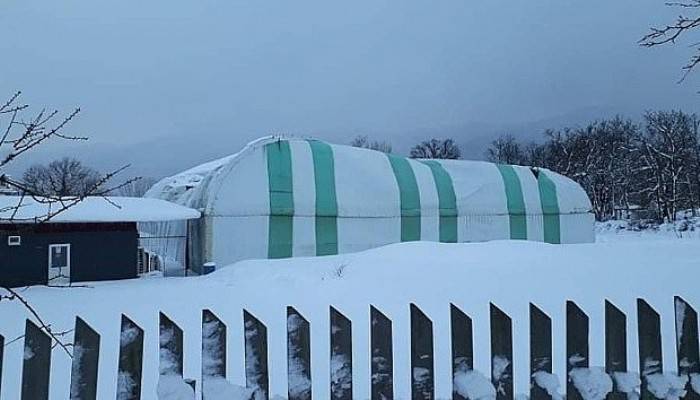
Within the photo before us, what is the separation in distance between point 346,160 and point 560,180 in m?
9.15

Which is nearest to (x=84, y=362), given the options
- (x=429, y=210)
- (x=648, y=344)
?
(x=648, y=344)

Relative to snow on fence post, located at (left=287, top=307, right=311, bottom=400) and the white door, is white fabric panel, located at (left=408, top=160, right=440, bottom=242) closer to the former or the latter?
the white door

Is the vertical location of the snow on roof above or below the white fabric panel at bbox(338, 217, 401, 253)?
above

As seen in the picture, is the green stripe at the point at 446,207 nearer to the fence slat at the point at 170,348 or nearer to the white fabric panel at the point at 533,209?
the white fabric panel at the point at 533,209

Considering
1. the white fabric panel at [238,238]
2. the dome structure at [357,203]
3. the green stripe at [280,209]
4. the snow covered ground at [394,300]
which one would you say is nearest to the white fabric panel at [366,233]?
the dome structure at [357,203]

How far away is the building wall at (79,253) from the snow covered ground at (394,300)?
2.58 meters

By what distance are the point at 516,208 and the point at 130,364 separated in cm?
1765

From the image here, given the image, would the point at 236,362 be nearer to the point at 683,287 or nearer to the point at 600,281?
the point at 600,281

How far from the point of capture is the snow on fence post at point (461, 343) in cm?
171

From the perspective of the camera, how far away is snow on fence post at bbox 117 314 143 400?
156cm

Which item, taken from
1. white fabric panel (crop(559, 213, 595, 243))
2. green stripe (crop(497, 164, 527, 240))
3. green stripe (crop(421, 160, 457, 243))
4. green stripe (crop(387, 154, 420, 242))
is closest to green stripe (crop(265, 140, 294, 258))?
green stripe (crop(387, 154, 420, 242))

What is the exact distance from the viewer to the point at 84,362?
60.0 inches

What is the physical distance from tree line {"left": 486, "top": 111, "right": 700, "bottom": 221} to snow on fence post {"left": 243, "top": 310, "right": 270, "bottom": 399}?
35.3m

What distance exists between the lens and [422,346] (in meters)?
1.71
